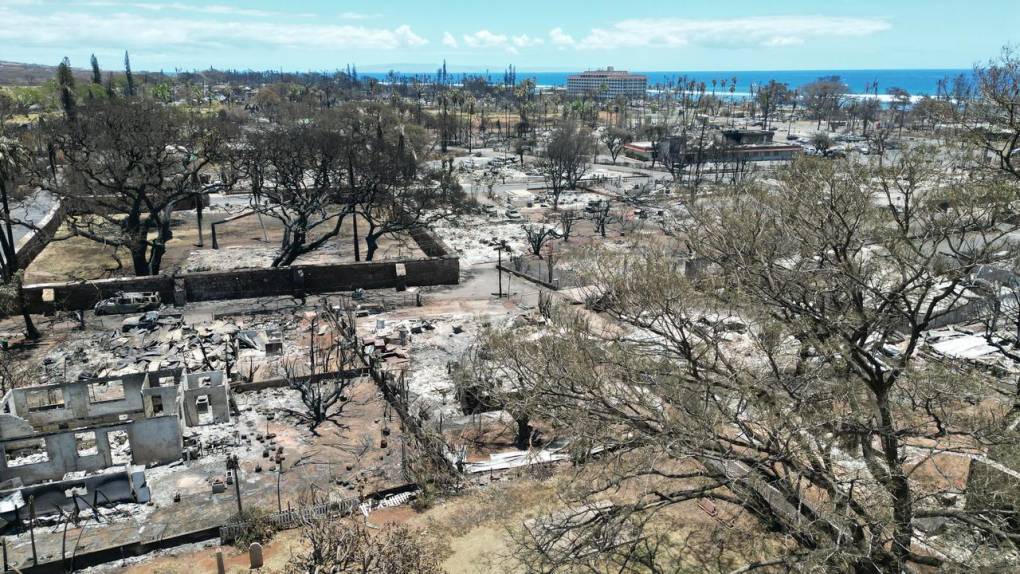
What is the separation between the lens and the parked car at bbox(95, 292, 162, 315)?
27475 mm

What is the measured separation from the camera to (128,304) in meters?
27.7

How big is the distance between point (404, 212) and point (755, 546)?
26.1 metres

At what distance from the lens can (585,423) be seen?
1311 cm

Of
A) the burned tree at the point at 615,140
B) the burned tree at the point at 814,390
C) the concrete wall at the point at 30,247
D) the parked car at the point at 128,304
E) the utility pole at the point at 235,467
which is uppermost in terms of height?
the burned tree at the point at 615,140

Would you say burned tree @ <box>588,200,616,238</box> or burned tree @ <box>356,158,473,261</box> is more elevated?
burned tree @ <box>356,158,473,261</box>

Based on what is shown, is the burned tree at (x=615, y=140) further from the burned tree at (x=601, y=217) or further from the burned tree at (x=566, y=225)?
the burned tree at (x=566, y=225)

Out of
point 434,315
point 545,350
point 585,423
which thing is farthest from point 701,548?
point 434,315

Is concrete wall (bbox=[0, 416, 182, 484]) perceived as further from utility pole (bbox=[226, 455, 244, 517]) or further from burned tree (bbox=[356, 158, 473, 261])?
burned tree (bbox=[356, 158, 473, 261])

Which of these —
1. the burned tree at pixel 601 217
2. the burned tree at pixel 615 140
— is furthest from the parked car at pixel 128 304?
the burned tree at pixel 615 140

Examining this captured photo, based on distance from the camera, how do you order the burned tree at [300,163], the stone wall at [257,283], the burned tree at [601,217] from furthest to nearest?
1. the burned tree at [601,217]
2. the burned tree at [300,163]
3. the stone wall at [257,283]

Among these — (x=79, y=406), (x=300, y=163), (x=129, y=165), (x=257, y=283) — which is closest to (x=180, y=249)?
(x=300, y=163)

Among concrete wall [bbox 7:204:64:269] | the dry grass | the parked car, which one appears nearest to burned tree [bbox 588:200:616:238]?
the dry grass

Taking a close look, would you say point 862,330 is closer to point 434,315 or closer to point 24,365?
point 434,315

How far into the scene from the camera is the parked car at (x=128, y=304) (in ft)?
90.1
